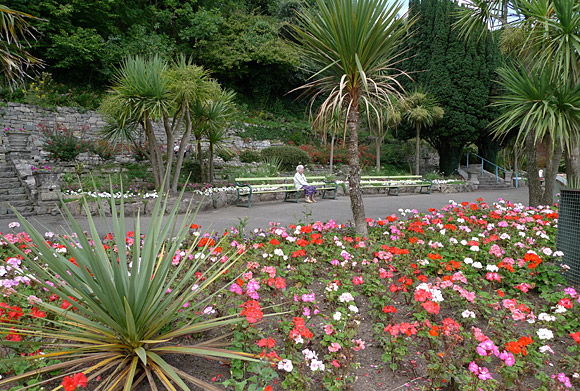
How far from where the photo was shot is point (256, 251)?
3.60 meters

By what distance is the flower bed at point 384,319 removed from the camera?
6.00 feet

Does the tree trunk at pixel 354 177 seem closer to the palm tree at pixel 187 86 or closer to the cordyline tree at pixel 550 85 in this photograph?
the cordyline tree at pixel 550 85

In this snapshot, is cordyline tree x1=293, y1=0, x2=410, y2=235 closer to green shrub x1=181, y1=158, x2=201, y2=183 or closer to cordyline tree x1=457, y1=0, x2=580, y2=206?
cordyline tree x1=457, y1=0, x2=580, y2=206

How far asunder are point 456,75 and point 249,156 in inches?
464

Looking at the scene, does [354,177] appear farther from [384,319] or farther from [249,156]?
[249,156]

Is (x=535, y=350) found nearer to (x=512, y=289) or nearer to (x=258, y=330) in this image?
(x=512, y=289)

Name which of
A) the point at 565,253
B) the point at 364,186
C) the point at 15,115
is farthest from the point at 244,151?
the point at 565,253

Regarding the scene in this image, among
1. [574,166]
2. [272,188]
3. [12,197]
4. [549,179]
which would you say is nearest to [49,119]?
[12,197]

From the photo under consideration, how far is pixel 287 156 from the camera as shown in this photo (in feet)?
46.8

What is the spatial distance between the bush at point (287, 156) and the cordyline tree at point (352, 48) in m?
9.58

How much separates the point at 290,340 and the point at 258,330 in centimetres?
24

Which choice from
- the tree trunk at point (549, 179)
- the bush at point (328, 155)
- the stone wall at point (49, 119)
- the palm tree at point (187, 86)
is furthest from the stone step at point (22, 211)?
the bush at point (328, 155)

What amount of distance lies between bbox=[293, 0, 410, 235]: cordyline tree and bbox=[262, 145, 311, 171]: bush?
9582mm

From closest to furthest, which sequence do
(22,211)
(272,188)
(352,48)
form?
1. (352,48)
2. (22,211)
3. (272,188)
